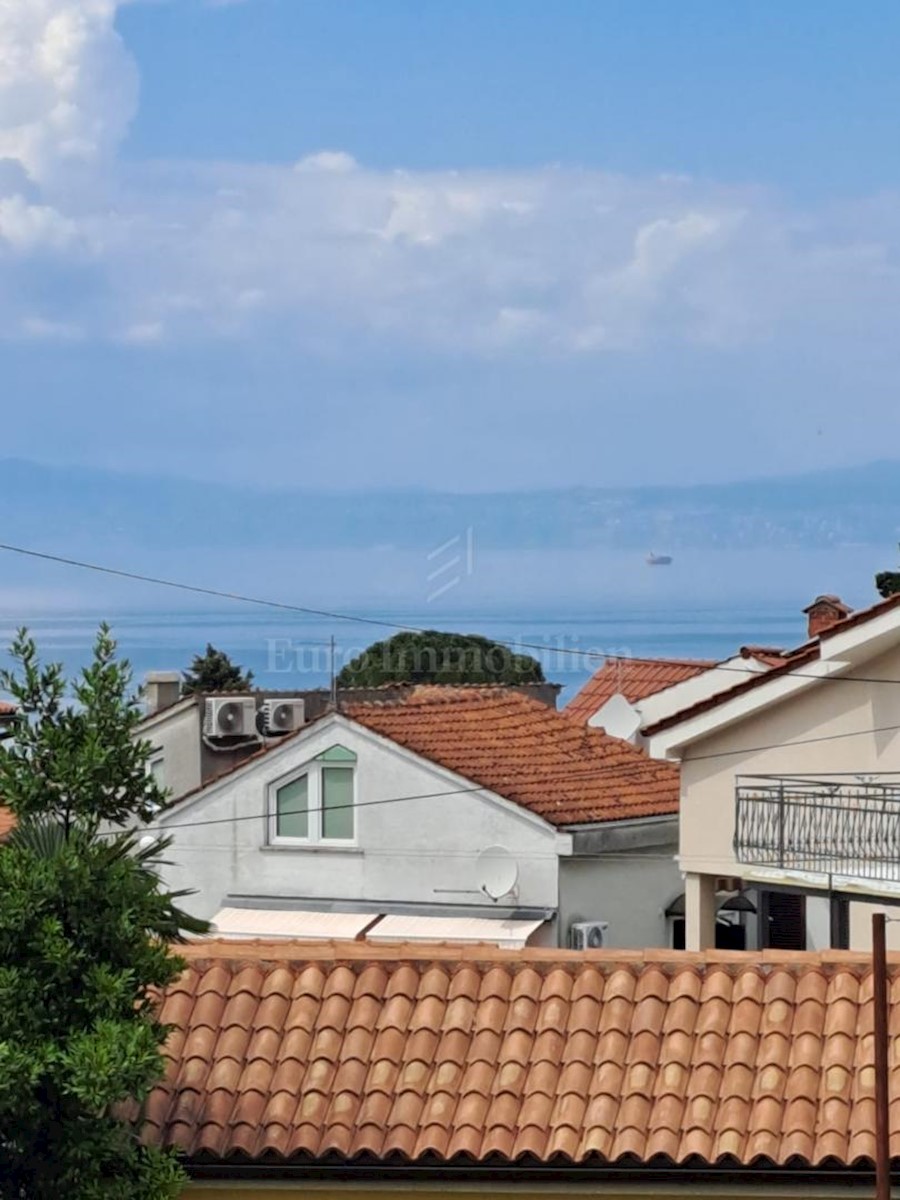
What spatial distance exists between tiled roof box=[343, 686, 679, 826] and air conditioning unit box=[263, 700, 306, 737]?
506cm

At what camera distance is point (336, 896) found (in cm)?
3050

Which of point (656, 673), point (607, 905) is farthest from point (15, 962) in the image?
point (656, 673)

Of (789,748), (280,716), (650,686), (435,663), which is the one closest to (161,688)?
(280,716)

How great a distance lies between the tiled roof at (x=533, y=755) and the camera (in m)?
30.0

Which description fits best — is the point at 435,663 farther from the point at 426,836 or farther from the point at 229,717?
the point at 426,836

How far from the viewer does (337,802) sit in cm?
3072

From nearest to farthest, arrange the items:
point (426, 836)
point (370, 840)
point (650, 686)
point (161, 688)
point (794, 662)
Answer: point (794, 662) → point (426, 836) → point (370, 840) → point (161, 688) → point (650, 686)

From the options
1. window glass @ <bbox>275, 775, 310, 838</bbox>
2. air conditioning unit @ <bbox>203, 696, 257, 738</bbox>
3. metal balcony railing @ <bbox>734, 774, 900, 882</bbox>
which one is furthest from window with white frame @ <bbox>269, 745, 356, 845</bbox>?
air conditioning unit @ <bbox>203, 696, 257, 738</bbox>

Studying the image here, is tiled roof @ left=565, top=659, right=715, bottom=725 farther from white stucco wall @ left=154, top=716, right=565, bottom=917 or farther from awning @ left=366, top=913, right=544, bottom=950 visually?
awning @ left=366, top=913, right=544, bottom=950

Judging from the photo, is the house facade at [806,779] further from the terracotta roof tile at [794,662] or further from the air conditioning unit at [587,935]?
the air conditioning unit at [587,935]

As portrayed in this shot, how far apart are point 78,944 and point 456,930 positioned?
1672cm

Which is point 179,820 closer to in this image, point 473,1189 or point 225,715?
point 225,715

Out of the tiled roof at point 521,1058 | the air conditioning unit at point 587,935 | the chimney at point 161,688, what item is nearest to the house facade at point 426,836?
the air conditioning unit at point 587,935

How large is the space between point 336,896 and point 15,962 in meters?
18.6
